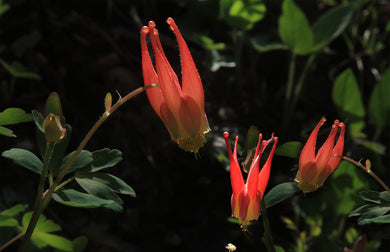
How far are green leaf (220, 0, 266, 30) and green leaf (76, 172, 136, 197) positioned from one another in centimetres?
182

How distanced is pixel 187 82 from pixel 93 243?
1.34 m

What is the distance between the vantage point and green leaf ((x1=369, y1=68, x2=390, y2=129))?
2959 mm

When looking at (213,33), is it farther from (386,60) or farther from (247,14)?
(386,60)

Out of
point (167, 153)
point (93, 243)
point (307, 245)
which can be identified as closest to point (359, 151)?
point (307, 245)

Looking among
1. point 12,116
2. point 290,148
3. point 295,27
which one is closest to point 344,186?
point 290,148

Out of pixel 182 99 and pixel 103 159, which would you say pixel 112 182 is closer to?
pixel 103 159

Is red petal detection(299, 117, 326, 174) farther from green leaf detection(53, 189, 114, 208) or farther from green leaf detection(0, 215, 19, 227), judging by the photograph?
green leaf detection(0, 215, 19, 227)

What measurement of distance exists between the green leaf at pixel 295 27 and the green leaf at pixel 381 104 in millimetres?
517

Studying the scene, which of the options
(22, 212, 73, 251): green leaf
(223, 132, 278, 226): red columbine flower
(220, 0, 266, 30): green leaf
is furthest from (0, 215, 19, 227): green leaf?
(220, 0, 266, 30): green leaf

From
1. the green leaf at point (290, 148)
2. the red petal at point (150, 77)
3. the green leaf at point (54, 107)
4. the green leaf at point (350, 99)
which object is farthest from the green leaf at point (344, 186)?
the green leaf at point (54, 107)

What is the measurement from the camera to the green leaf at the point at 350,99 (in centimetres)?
293

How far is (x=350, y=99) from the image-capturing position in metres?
2.96

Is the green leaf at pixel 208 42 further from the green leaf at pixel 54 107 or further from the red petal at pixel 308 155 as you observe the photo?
the green leaf at pixel 54 107

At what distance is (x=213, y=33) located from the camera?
3432mm
